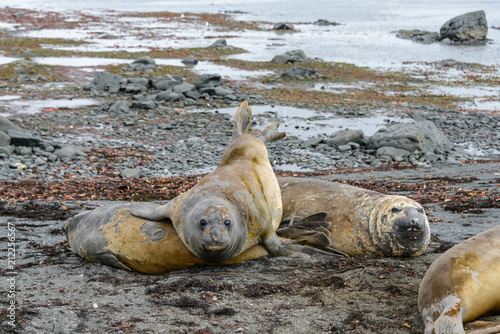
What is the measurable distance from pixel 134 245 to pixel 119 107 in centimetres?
1406

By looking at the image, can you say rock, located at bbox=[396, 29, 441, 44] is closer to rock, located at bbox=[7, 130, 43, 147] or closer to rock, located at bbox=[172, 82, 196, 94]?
rock, located at bbox=[172, 82, 196, 94]

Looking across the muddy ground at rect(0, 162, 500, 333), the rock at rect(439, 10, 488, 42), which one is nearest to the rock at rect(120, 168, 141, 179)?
the muddy ground at rect(0, 162, 500, 333)

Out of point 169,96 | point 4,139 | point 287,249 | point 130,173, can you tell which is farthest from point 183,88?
point 287,249

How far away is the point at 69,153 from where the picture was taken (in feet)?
44.3

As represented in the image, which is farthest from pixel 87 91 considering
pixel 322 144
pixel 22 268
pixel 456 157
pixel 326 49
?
pixel 326 49

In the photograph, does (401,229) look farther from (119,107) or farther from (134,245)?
(119,107)

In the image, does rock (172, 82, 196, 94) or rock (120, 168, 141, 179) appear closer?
rock (120, 168, 141, 179)

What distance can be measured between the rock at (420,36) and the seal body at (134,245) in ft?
153

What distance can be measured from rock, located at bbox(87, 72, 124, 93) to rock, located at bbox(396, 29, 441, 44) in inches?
1320

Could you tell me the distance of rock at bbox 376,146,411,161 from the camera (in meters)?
14.7

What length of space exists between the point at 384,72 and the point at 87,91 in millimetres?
16262

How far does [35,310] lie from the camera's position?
4223 mm

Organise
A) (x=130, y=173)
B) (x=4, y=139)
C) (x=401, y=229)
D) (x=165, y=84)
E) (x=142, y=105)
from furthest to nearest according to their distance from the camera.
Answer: (x=165, y=84)
(x=142, y=105)
(x=4, y=139)
(x=130, y=173)
(x=401, y=229)

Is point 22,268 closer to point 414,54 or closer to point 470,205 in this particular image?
point 470,205
